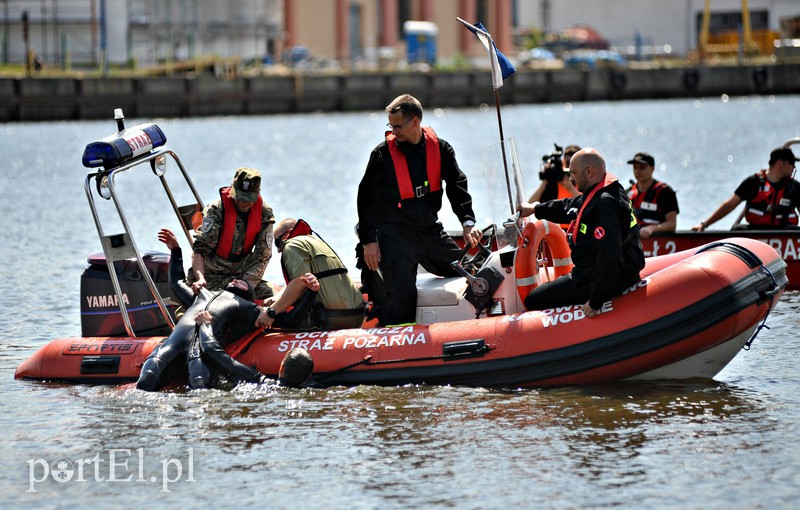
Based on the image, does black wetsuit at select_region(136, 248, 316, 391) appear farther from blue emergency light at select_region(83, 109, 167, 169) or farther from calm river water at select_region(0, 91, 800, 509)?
blue emergency light at select_region(83, 109, 167, 169)

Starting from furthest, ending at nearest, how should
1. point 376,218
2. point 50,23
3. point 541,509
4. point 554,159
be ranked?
point 50,23 → point 554,159 → point 376,218 → point 541,509

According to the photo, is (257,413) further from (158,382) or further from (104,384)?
(104,384)

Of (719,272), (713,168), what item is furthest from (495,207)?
(713,168)

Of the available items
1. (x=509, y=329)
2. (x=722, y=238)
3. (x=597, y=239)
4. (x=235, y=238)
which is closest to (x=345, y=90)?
(x=722, y=238)

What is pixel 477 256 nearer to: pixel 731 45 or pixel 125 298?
pixel 125 298

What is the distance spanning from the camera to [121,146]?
832 centimetres

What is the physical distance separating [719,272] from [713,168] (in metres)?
18.3

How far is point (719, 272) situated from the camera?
304 inches

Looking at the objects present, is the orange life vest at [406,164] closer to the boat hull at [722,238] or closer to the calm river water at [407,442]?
the calm river water at [407,442]

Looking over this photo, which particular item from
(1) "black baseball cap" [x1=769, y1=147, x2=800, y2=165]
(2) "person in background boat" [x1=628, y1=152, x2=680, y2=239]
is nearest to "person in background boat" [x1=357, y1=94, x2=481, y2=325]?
(2) "person in background boat" [x1=628, y1=152, x2=680, y2=239]

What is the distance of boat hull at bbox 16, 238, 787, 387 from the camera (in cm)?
772

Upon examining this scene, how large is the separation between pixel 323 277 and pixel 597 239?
71.8 inches

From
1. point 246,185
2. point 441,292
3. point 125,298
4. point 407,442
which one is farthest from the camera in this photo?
point 125,298

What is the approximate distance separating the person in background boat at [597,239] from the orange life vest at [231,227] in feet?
5.73
